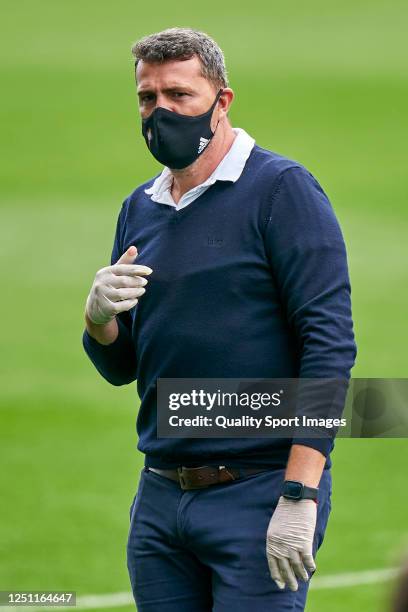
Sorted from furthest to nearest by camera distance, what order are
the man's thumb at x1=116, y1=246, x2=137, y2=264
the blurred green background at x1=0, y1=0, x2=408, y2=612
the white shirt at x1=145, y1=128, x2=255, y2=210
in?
the blurred green background at x1=0, y1=0, x2=408, y2=612 → the man's thumb at x1=116, y1=246, x2=137, y2=264 → the white shirt at x1=145, y1=128, x2=255, y2=210

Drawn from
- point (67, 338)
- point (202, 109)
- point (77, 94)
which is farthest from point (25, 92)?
point (202, 109)

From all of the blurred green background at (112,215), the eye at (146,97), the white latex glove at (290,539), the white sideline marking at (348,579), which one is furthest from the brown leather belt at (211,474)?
the white sideline marking at (348,579)

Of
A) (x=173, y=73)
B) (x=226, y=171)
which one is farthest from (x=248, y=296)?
(x=173, y=73)

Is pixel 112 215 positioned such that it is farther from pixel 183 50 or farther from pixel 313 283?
pixel 313 283

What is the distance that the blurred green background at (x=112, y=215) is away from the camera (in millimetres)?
8961

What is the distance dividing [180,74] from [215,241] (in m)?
0.60

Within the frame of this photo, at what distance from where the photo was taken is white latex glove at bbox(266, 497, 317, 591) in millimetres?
4316

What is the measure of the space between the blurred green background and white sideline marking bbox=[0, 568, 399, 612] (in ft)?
0.25

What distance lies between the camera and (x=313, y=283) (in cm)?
441

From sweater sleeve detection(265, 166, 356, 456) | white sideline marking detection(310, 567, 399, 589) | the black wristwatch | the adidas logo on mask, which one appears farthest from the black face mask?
white sideline marking detection(310, 567, 399, 589)

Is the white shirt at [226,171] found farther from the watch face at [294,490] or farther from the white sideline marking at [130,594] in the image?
the white sideline marking at [130,594]

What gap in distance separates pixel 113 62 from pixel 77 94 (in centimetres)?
264

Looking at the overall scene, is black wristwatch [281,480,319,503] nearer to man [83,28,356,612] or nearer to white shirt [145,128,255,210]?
man [83,28,356,612]

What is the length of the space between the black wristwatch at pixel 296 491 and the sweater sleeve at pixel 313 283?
0.13m
